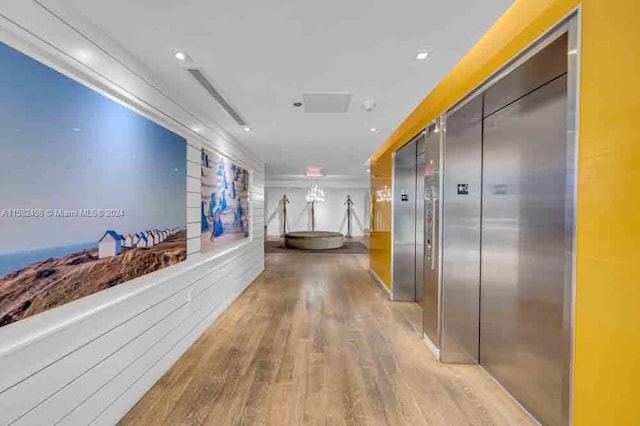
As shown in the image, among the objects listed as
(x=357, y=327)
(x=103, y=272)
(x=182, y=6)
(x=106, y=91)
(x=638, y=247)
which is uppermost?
(x=182, y=6)

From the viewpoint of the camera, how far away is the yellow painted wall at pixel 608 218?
138 cm

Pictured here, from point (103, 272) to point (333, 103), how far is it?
117 inches

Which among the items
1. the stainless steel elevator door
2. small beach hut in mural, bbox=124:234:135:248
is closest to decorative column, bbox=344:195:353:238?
the stainless steel elevator door

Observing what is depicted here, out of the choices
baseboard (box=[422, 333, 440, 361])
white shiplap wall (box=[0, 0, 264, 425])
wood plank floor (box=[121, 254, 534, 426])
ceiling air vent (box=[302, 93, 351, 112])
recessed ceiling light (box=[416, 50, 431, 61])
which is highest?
recessed ceiling light (box=[416, 50, 431, 61])

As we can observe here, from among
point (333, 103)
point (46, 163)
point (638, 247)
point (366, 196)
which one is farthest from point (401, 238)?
point (366, 196)

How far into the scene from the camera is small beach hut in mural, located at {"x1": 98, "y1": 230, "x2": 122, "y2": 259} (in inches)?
93.0

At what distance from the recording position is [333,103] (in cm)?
391

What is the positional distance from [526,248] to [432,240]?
3.37 ft

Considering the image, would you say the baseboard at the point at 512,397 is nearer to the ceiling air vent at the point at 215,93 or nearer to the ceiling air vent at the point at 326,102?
the ceiling air vent at the point at 326,102

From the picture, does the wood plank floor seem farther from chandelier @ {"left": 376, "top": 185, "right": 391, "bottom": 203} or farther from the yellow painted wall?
chandelier @ {"left": 376, "top": 185, "right": 391, "bottom": 203}

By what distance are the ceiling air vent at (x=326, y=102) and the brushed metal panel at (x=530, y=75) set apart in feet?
4.98

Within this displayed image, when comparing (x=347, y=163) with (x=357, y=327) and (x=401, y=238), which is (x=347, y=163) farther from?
(x=357, y=327)

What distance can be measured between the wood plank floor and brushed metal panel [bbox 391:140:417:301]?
73 centimetres

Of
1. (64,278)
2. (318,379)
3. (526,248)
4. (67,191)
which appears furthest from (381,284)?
(67,191)
